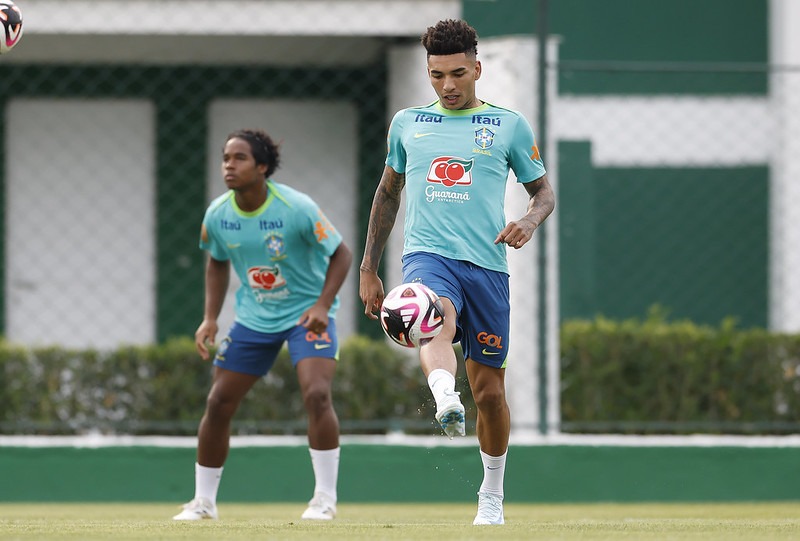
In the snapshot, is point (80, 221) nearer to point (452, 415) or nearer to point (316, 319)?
point (316, 319)

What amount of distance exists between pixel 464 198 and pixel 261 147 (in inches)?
77.3

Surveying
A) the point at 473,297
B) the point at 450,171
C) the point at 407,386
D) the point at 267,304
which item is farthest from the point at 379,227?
the point at 407,386

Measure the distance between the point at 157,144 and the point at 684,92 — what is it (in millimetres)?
4874

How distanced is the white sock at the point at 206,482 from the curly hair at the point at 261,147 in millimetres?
1650

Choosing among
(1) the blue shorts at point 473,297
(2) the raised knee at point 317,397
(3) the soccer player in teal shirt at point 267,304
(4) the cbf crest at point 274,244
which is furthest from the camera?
(4) the cbf crest at point 274,244

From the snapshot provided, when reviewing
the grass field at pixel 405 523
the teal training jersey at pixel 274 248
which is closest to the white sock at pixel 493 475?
the grass field at pixel 405 523

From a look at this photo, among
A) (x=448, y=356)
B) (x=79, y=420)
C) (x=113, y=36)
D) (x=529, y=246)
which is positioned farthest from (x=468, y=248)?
(x=113, y=36)

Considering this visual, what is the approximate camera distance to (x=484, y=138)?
21.4 ft

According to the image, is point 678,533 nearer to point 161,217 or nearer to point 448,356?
point 448,356

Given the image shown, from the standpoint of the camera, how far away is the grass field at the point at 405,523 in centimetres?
564

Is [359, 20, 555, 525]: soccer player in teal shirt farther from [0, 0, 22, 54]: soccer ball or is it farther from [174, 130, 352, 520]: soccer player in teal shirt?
[0, 0, 22, 54]: soccer ball

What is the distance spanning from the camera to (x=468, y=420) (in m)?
10.3

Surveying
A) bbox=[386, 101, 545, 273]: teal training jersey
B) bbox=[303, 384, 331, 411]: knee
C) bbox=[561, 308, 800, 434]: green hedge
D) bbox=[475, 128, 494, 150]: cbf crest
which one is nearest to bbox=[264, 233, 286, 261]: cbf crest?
bbox=[303, 384, 331, 411]: knee

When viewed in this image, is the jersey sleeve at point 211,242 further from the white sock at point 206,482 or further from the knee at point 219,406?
the white sock at point 206,482
